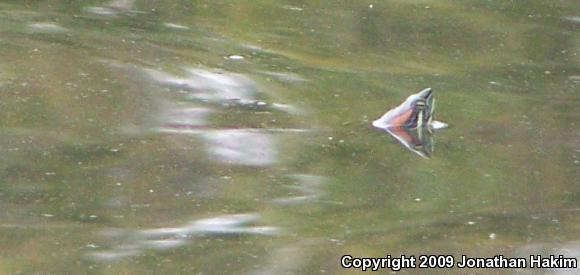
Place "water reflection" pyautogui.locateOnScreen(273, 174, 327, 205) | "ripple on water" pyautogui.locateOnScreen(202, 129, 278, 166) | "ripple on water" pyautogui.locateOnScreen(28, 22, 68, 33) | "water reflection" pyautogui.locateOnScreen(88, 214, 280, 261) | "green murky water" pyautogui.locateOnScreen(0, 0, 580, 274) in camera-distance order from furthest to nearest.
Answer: "ripple on water" pyautogui.locateOnScreen(28, 22, 68, 33) → "ripple on water" pyautogui.locateOnScreen(202, 129, 278, 166) → "water reflection" pyautogui.locateOnScreen(273, 174, 327, 205) → "green murky water" pyautogui.locateOnScreen(0, 0, 580, 274) → "water reflection" pyautogui.locateOnScreen(88, 214, 280, 261)

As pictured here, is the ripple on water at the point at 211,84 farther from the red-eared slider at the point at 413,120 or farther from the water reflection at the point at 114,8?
the water reflection at the point at 114,8

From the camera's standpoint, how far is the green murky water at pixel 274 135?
382cm

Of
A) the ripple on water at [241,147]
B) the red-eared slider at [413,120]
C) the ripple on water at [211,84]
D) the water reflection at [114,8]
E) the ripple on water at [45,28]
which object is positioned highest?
the water reflection at [114,8]

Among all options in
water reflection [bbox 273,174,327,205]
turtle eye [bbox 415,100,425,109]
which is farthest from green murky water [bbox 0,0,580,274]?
turtle eye [bbox 415,100,425,109]

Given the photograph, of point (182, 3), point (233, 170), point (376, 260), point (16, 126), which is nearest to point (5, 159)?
point (16, 126)

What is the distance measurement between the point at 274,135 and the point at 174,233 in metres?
1.03

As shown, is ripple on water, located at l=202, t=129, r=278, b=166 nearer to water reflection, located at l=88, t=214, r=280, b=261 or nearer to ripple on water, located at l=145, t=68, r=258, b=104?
ripple on water, located at l=145, t=68, r=258, b=104

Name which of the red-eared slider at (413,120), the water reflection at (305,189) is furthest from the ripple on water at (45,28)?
the water reflection at (305,189)

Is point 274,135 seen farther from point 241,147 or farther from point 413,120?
point 413,120

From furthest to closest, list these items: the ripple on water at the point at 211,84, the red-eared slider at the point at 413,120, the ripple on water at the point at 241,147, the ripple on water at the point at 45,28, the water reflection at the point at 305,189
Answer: the ripple on water at the point at 45,28
the ripple on water at the point at 211,84
the red-eared slider at the point at 413,120
the ripple on water at the point at 241,147
the water reflection at the point at 305,189

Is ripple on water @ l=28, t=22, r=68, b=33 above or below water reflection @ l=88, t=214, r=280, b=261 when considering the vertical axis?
above

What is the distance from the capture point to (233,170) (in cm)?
439

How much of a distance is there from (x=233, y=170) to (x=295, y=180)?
22cm

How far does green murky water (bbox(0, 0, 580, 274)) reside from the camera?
3.82 metres
